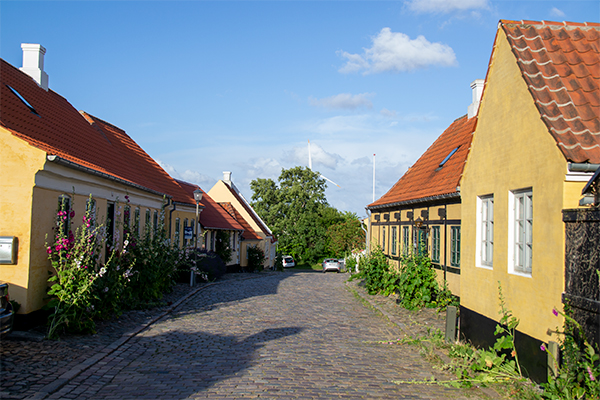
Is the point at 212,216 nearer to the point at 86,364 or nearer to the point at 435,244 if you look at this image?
the point at 435,244

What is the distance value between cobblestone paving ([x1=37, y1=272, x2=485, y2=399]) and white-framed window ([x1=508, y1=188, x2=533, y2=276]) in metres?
1.88

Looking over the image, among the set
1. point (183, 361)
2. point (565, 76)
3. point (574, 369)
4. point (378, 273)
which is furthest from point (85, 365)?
point (378, 273)

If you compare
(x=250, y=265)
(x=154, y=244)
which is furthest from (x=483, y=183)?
(x=250, y=265)

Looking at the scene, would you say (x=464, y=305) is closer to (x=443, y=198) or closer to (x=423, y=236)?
(x=443, y=198)

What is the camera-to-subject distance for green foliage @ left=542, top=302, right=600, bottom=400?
4941 millimetres

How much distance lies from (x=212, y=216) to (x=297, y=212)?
35499 millimetres

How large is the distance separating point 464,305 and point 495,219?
7.06 ft

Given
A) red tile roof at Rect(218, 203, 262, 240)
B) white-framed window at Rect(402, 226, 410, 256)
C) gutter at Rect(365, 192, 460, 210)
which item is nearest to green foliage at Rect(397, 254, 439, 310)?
gutter at Rect(365, 192, 460, 210)

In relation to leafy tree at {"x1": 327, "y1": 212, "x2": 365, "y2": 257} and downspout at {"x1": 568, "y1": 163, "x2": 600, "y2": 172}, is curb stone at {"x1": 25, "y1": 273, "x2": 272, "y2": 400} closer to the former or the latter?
downspout at {"x1": 568, "y1": 163, "x2": 600, "y2": 172}

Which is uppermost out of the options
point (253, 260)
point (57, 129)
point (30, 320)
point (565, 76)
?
point (57, 129)

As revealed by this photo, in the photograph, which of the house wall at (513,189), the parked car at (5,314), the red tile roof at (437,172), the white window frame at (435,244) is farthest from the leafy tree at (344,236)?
the parked car at (5,314)

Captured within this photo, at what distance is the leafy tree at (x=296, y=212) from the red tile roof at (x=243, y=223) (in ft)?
77.9

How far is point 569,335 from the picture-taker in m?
5.52

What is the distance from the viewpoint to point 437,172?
15.8 metres
